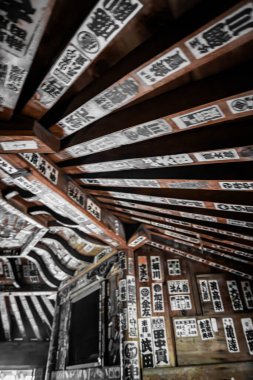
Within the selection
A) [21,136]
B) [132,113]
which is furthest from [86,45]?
[21,136]

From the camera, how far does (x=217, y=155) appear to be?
8.37ft

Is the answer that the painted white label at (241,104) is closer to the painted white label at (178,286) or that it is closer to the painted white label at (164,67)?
the painted white label at (164,67)

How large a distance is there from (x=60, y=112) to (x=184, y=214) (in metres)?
2.24

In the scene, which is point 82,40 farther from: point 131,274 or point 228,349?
point 228,349

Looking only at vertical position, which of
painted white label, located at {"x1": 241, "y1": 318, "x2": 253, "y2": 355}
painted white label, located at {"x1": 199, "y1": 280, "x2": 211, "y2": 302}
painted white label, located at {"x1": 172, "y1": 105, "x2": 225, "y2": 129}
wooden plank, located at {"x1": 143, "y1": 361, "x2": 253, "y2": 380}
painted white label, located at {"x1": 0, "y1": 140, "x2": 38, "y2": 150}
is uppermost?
painted white label, located at {"x1": 0, "y1": 140, "x2": 38, "y2": 150}

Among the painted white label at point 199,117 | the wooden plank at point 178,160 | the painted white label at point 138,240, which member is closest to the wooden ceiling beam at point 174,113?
the painted white label at point 199,117

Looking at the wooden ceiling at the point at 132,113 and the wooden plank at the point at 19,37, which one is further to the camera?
the wooden ceiling at the point at 132,113

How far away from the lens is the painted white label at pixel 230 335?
15.0 feet

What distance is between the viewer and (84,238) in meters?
5.26

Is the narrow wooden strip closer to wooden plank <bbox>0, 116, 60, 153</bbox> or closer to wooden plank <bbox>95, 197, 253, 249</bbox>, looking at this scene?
wooden plank <bbox>0, 116, 60, 153</bbox>

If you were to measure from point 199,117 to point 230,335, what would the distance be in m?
4.22

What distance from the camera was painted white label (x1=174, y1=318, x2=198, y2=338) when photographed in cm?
471

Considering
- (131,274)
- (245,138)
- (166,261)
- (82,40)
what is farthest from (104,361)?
(82,40)

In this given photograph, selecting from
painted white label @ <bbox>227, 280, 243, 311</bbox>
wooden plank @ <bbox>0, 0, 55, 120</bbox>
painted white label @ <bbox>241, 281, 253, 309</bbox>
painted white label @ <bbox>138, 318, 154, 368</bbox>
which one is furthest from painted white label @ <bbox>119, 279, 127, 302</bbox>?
wooden plank @ <bbox>0, 0, 55, 120</bbox>
